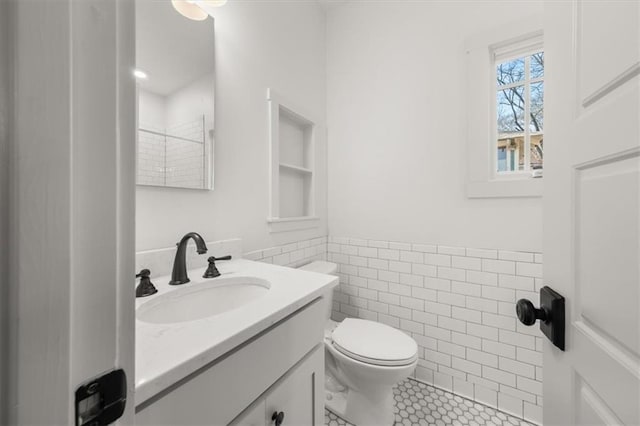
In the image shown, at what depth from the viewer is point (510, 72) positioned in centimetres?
145

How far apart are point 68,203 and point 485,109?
1739 mm

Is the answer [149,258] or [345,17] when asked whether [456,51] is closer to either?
[345,17]

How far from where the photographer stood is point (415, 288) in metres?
1.62

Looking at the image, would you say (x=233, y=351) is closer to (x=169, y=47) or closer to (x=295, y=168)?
(x=169, y=47)

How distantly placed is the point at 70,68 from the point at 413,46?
6.15 feet

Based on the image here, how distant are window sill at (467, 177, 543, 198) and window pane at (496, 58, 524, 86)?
0.60 metres

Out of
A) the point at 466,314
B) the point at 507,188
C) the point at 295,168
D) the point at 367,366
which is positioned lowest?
the point at 367,366

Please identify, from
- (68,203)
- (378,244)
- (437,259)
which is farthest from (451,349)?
(68,203)

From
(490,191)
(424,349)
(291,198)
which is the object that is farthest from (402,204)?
(424,349)

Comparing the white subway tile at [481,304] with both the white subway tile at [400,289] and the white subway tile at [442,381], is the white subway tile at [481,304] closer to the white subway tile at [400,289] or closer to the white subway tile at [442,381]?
the white subway tile at [400,289]

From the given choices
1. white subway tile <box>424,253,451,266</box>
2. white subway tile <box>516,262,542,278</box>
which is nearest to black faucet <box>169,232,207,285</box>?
white subway tile <box>424,253,451,266</box>

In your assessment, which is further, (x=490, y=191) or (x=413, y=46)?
(x=413, y=46)

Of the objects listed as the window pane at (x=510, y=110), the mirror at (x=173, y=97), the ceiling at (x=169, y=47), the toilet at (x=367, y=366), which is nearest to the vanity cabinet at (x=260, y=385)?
the toilet at (x=367, y=366)

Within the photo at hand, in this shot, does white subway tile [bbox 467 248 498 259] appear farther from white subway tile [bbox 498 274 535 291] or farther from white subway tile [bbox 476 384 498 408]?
white subway tile [bbox 476 384 498 408]
